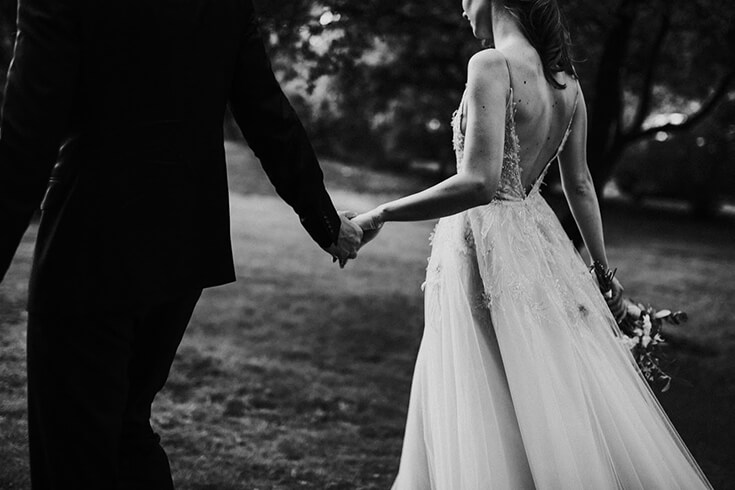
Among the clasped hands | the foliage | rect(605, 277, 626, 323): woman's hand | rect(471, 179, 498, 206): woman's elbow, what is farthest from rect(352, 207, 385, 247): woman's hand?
the foliage

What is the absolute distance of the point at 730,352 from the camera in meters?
8.47

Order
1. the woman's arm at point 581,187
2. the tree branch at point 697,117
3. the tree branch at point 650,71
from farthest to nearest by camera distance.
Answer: the tree branch at point 697,117, the tree branch at point 650,71, the woman's arm at point 581,187

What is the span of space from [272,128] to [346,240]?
1.82ft

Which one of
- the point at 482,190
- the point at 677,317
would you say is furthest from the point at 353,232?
the point at 677,317

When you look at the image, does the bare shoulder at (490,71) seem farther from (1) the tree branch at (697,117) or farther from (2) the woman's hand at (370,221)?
(1) the tree branch at (697,117)

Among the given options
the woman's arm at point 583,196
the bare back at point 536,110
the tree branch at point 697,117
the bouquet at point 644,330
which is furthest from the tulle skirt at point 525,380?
the tree branch at point 697,117

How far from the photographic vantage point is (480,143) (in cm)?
306

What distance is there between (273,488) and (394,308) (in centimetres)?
519

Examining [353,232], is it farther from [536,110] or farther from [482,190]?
[536,110]

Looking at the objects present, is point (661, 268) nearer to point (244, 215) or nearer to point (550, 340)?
point (244, 215)

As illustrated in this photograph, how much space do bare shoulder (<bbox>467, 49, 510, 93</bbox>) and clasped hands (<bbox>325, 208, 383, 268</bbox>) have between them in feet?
2.00

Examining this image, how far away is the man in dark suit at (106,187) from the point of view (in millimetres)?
2477

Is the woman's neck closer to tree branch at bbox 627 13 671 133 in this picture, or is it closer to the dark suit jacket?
the dark suit jacket

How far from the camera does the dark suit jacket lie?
2.47m
